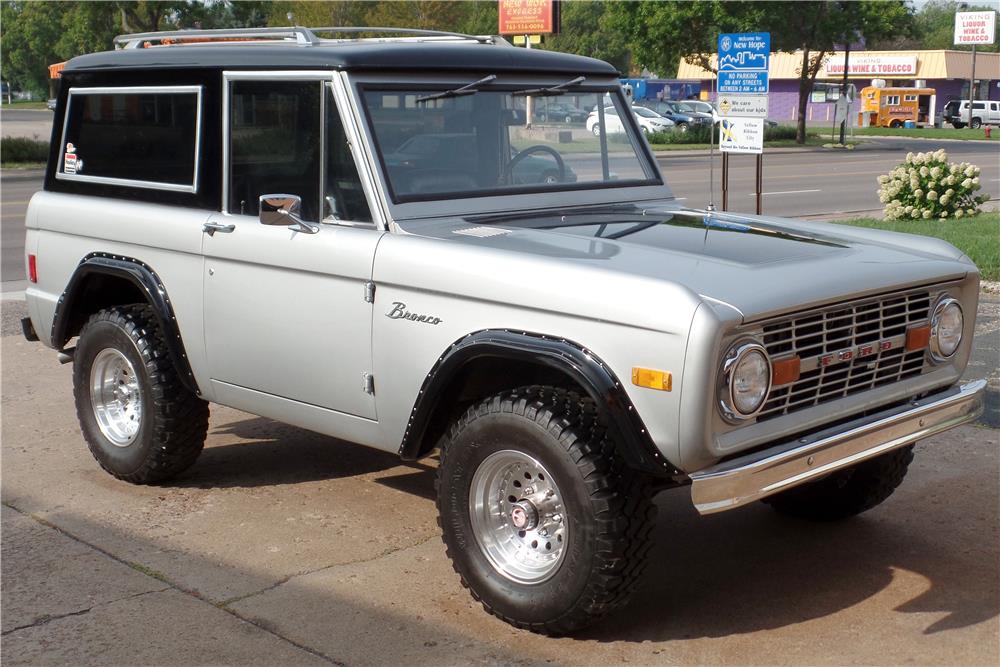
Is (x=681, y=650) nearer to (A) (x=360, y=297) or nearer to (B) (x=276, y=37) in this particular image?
(A) (x=360, y=297)

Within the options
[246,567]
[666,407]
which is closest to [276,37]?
[246,567]

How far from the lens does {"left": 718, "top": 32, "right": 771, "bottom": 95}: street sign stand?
12656mm

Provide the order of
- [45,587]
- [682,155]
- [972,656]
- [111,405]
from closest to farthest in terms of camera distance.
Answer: [972,656], [45,587], [111,405], [682,155]

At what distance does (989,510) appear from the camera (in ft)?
18.4

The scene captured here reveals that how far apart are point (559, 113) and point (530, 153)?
282 millimetres

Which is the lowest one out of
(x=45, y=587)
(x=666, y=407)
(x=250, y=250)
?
(x=45, y=587)

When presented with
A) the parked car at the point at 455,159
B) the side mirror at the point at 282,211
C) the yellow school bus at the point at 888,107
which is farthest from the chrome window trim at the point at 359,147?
the yellow school bus at the point at 888,107

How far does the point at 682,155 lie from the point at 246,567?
34.6 metres

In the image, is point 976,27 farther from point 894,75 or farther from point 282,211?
point 282,211

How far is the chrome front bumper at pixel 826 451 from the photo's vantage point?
3.75 meters

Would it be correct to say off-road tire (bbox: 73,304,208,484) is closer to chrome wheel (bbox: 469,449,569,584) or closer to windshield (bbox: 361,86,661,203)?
windshield (bbox: 361,86,661,203)

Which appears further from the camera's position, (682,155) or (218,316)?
(682,155)

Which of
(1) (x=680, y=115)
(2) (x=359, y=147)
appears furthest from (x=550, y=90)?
(1) (x=680, y=115)

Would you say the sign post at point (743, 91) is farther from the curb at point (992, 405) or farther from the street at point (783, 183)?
the curb at point (992, 405)
